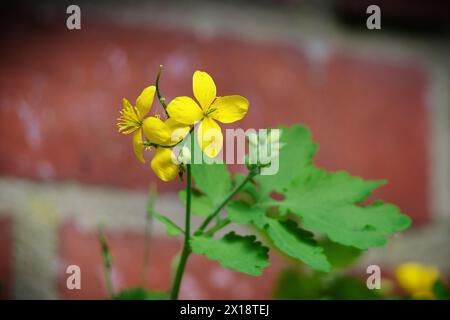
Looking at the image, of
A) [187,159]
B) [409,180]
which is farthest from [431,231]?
[187,159]

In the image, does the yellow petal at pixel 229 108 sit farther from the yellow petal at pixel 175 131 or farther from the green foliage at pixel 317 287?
the green foliage at pixel 317 287

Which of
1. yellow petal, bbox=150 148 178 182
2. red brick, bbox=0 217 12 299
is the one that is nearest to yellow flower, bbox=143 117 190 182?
A: yellow petal, bbox=150 148 178 182

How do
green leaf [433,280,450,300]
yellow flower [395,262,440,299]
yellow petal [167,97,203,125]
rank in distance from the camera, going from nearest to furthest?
yellow petal [167,97,203,125] < green leaf [433,280,450,300] < yellow flower [395,262,440,299]

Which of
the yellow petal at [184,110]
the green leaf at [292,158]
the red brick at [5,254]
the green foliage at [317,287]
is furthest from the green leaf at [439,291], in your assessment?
the red brick at [5,254]

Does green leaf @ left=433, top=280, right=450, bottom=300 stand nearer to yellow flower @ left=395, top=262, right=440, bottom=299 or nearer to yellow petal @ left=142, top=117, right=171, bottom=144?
yellow flower @ left=395, top=262, right=440, bottom=299
